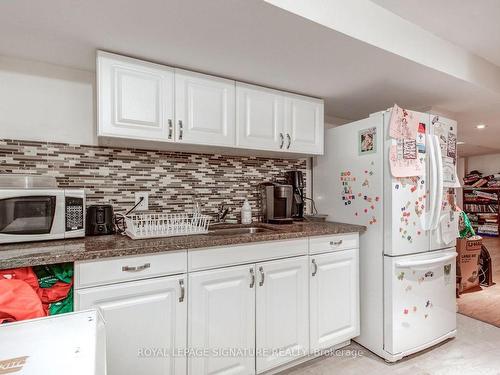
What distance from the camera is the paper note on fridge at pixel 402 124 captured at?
6.17 ft

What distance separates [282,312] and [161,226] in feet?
3.05

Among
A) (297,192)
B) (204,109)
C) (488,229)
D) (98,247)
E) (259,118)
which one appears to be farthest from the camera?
(488,229)

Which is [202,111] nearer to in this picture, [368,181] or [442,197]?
[368,181]

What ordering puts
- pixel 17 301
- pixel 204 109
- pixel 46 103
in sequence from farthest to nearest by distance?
pixel 204 109
pixel 46 103
pixel 17 301

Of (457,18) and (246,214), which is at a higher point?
(457,18)

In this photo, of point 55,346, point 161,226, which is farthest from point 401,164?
point 55,346

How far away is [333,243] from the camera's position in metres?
1.98

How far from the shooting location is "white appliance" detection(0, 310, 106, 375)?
632 millimetres

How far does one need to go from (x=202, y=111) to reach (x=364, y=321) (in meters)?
1.94

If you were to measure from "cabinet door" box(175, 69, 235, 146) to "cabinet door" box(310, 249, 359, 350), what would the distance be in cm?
107

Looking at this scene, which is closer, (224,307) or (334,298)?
(224,307)

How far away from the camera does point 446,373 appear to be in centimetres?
182

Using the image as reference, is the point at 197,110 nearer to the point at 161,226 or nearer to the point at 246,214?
the point at 161,226

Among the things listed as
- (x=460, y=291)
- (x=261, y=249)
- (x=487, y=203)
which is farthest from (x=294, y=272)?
(x=487, y=203)
